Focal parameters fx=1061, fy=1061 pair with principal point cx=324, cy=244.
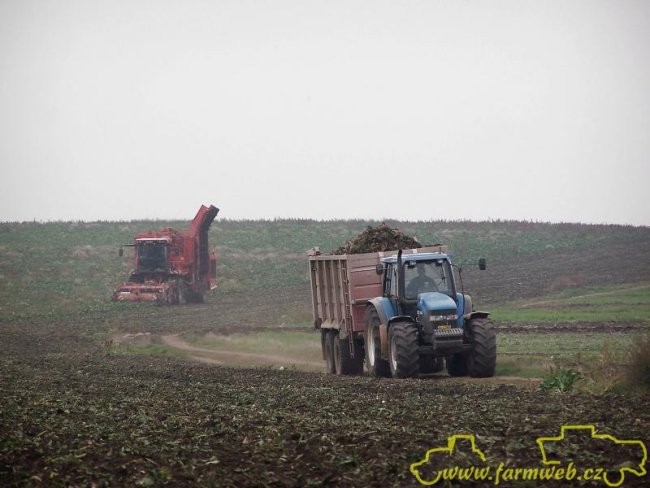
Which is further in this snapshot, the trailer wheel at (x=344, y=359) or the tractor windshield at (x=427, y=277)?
the trailer wheel at (x=344, y=359)

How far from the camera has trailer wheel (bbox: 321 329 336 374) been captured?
25.5 meters

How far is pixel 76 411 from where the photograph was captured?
16.3m

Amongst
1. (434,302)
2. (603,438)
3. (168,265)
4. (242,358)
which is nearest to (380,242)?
(434,302)

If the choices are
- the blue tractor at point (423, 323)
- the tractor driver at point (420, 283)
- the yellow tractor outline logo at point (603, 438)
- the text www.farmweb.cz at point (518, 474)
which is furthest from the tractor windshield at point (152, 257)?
the text www.farmweb.cz at point (518, 474)

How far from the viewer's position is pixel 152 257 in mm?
52594

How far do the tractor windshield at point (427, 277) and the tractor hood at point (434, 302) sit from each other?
0.69 feet

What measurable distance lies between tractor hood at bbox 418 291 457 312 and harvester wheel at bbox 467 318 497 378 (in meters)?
0.64

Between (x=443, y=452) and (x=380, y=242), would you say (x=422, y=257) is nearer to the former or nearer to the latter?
(x=380, y=242)

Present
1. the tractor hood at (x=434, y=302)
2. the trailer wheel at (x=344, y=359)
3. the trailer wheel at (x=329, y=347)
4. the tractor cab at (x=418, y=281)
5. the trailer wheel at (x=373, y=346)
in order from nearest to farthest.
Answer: the tractor hood at (x=434, y=302)
the tractor cab at (x=418, y=281)
the trailer wheel at (x=373, y=346)
the trailer wheel at (x=344, y=359)
the trailer wheel at (x=329, y=347)

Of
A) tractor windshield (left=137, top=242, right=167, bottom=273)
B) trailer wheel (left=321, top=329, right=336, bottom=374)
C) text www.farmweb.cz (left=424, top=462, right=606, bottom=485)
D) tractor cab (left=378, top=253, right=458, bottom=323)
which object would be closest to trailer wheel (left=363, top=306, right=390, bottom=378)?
tractor cab (left=378, top=253, right=458, bottom=323)

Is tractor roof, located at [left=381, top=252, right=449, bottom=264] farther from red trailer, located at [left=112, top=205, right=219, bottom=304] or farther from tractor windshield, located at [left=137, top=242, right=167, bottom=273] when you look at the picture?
tractor windshield, located at [left=137, top=242, right=167, bottom=273]

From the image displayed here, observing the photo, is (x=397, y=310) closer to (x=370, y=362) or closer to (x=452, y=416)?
(x=370, y=362)

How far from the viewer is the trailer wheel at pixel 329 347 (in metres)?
25.5

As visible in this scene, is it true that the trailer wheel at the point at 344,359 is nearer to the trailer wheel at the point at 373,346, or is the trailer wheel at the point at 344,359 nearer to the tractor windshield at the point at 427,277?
the trailer wheel at the point at 373,346
